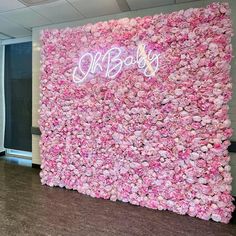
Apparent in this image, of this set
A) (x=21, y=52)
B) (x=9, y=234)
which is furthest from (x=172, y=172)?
(x=21, y=52)

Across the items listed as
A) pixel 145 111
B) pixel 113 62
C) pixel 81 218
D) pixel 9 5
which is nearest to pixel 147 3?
pixel 113 62

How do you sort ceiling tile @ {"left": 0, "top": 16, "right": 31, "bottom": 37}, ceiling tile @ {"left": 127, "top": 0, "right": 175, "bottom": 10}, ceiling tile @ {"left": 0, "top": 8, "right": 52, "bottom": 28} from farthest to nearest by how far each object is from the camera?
1. ceiling tile @ {"left": 0, "top": 16, "right": 31, "bottom": 37}
2. ceiling tile @ {"left": 0, "top": 8, "right": 52, "bottom": 28}
3. ceiling tile @ {"left": 127, "top": 0, "right": 175, "bottom": 10}

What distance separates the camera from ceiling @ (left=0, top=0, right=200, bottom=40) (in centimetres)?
327

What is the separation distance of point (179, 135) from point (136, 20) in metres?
1.79

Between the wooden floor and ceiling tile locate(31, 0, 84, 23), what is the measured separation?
3.13 m

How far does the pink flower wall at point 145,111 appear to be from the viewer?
8.61 ft

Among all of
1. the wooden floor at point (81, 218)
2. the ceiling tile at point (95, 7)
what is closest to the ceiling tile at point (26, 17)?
the ceiling tile at point (95, 7)

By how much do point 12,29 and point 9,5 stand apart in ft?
4.32

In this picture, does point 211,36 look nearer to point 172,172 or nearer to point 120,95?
point 120,95

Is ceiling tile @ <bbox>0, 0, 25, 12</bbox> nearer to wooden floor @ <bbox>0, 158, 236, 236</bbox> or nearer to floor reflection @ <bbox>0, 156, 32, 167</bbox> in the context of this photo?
wooden floor @ <bbox>0, 158, 236, 236</bbox>

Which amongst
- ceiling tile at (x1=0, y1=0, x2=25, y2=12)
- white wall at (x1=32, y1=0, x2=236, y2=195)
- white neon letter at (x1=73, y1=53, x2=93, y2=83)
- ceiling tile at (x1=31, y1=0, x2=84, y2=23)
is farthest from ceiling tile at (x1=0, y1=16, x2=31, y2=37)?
white neon letter at (x1=73, y1=53, x2=93, y2=83)

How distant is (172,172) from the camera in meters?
2.83

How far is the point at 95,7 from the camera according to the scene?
11.3 ft

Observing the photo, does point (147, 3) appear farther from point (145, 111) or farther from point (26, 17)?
point (26, 17)
